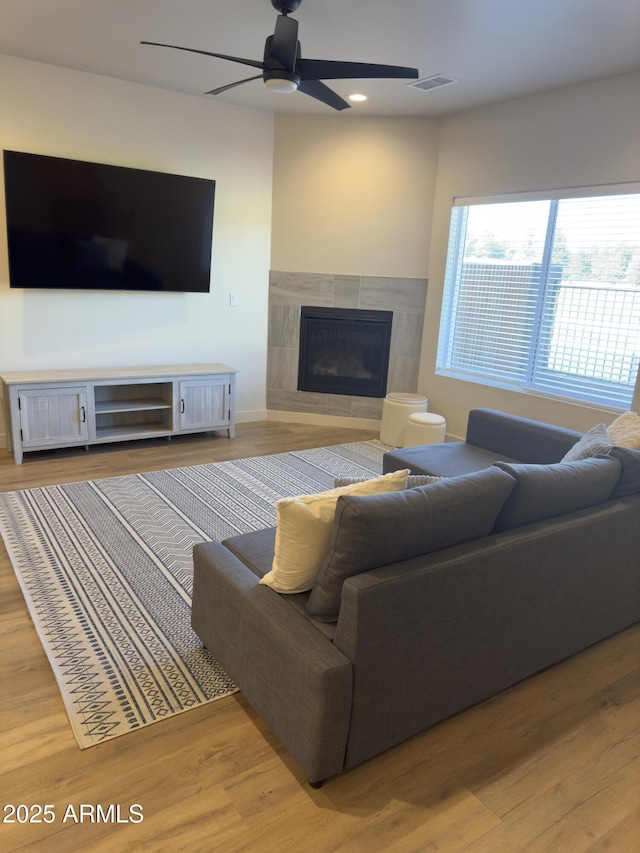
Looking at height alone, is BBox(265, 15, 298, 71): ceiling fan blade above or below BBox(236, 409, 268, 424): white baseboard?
above

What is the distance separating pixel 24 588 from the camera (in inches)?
112

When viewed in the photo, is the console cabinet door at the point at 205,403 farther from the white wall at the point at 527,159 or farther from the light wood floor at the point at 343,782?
the light wood floor at the point at 343,782

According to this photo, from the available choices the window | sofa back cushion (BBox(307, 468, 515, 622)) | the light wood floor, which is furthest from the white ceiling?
the light wood floor

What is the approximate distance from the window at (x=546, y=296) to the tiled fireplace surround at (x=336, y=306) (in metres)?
0.34

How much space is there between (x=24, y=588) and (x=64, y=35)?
3459mm

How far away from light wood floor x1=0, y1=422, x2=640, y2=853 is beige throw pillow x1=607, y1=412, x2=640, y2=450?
1048 mm

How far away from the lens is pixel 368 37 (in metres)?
3.64

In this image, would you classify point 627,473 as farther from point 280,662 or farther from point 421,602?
point 280,662

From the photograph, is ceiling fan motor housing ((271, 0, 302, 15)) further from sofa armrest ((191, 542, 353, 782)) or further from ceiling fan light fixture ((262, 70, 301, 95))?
sofa armrest ((191, 542, 353, 782))

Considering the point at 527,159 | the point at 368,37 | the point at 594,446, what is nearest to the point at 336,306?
the point at 527,159

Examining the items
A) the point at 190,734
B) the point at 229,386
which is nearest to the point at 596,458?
the point at 190,734

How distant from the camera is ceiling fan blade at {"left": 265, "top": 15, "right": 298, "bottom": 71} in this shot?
3.08 m

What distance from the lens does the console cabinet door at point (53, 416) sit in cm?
449

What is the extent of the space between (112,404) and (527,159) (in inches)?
155
